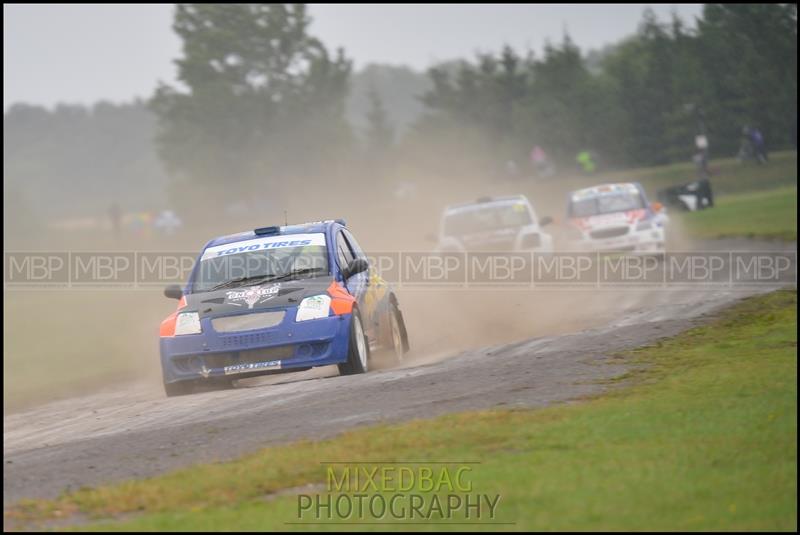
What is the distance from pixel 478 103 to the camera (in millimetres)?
80062

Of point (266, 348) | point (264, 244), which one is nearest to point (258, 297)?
point (266, 348)

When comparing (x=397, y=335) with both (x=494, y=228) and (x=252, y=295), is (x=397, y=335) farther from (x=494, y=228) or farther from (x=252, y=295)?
(x=494, y=228)

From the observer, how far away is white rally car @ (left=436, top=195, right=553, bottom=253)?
881 inches

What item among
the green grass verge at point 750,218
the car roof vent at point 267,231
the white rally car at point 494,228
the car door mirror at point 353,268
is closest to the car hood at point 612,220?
the white rally car at point 494,228

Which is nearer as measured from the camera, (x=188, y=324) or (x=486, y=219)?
(x=188, y=324)

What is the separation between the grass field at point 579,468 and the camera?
5.85 meters

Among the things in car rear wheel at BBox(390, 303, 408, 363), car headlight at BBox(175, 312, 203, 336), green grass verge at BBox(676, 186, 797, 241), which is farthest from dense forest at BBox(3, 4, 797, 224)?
car headlight at BBox(175, 312, 203, 336)

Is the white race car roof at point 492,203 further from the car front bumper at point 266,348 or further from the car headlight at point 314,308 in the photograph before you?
the car front bumper at point 266,348

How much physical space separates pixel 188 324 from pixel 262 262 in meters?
1.17

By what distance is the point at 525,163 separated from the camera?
235 ft

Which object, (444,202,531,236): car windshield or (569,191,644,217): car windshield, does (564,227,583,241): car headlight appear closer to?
(569,191,644,217): car windshield

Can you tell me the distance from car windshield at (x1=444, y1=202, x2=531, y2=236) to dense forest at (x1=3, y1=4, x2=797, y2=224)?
37843mm

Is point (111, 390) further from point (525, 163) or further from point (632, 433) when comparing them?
point (525, 163)

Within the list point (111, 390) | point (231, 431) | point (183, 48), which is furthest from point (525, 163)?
point (231, 431)
